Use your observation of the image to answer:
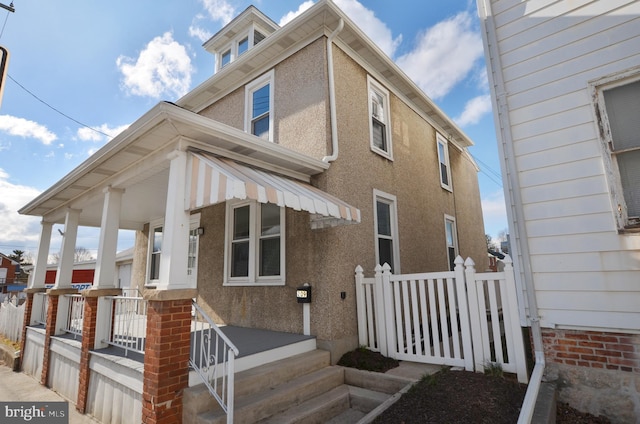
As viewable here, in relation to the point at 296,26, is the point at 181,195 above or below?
below

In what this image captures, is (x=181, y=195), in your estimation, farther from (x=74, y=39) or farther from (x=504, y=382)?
(x=74, y=39)

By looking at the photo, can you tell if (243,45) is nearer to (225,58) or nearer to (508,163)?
(225,58)

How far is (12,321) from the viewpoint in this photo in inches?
396

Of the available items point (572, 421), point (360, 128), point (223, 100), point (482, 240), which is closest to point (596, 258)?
point (572, 421)

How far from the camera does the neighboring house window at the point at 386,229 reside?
7242 millimetres

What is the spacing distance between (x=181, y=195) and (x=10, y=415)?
5.10 meters

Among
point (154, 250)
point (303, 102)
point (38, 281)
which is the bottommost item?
point (38, 281)

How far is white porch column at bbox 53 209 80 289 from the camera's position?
23.4 feet

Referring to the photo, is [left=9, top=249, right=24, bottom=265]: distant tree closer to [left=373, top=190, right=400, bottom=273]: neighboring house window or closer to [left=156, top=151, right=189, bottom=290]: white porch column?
[left=156, top=151, right=189, bottom=290]: white porch column

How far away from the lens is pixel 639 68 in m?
3.61

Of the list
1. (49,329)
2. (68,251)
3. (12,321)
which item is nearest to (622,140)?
(68,251)

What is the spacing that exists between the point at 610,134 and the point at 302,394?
5.09 m

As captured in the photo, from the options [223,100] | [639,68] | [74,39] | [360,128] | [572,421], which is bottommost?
[572,421]

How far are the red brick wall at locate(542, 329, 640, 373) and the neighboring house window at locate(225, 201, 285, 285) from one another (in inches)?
167
